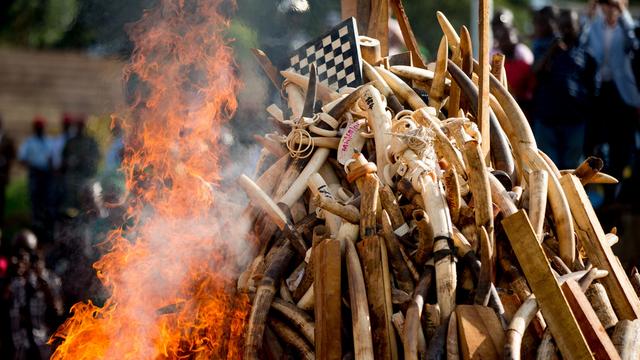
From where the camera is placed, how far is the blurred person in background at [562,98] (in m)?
7.99

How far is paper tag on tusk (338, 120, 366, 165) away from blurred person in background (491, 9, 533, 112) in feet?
12.5

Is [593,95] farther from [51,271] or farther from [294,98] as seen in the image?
[51,271]

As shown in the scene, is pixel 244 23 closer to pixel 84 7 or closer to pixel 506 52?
Answer: pixel 84 7

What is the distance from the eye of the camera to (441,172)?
4.53 meters

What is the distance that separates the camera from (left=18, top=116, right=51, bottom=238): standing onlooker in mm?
11602

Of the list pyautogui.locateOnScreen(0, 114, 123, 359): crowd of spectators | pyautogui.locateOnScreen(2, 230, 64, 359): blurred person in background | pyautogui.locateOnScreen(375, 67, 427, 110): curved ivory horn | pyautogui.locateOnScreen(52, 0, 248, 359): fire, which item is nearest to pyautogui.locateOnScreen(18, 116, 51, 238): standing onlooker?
pyautogui.locateOnScreen(0, 114, 123, 359): crowd of spectators

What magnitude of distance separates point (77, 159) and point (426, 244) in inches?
336

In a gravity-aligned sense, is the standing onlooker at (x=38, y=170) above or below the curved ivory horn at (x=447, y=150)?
below

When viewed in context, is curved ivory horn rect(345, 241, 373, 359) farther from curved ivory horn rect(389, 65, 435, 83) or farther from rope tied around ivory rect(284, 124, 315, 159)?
curved ivory horn rect(389, 65, 435, 83)

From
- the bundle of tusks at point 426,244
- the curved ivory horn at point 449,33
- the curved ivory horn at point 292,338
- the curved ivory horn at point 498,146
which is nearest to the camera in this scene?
the bundle of tusks at point 426,244

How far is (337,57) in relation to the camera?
18.3ft

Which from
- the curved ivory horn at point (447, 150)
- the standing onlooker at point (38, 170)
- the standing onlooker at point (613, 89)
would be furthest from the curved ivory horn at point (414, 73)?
the standing onlooker at point (38, 170)

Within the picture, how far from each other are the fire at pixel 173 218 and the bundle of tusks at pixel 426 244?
213mm

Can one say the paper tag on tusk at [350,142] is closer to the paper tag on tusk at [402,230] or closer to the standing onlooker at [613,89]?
the paper tag on tusk at [402,230]
